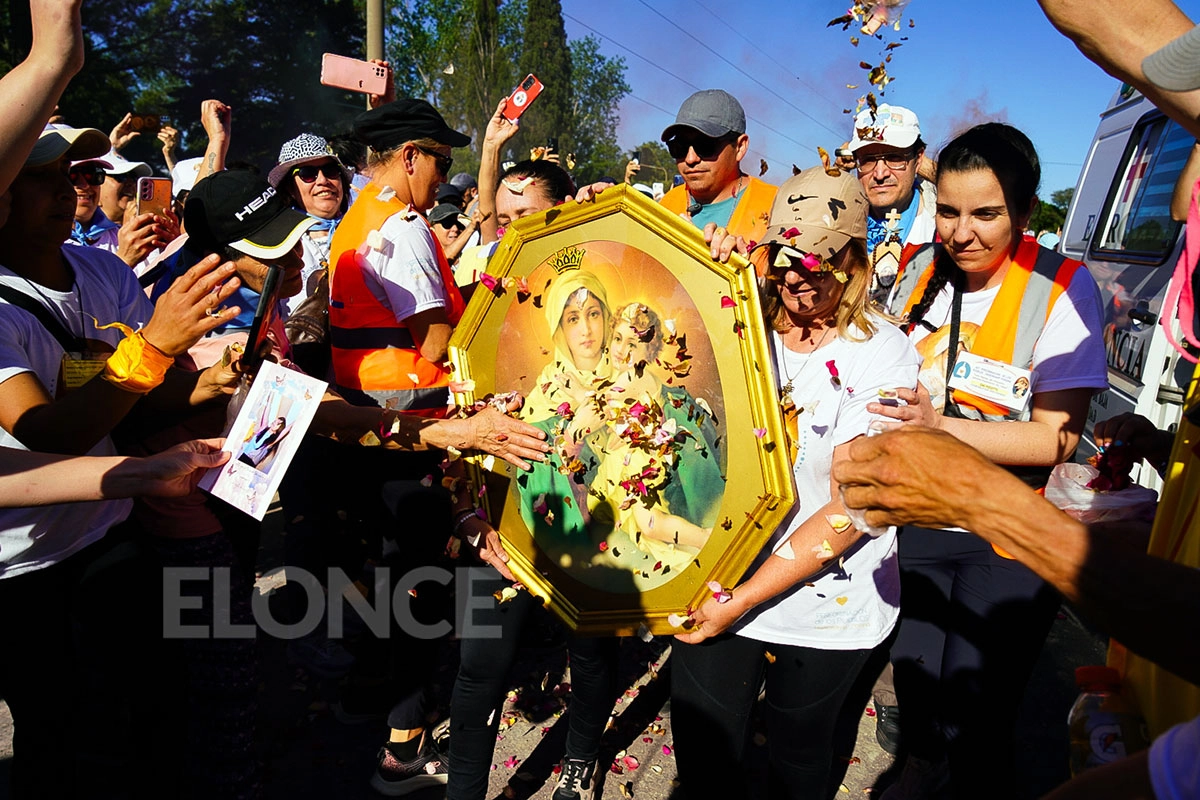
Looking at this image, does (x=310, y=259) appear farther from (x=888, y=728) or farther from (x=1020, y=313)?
(x=888, y=728)

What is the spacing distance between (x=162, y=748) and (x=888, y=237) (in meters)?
3.98

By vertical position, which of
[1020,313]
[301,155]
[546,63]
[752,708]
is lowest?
[752,708]

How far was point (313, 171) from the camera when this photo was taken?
17.5 ft

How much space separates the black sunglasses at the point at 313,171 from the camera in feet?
17.4

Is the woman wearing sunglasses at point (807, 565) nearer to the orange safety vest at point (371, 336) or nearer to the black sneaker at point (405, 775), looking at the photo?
the black sneaker at point (405, 775)

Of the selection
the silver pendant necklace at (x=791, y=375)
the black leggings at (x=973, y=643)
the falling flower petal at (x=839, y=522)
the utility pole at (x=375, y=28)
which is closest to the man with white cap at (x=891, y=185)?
the black leggings at (x=973, y=643)

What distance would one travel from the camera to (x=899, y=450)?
4.88 ft

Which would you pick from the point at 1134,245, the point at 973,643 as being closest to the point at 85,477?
the point at 973,643

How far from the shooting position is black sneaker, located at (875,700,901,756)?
11.9 ft

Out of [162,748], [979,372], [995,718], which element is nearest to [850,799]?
[995,718]

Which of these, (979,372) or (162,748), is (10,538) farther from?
(979,372)

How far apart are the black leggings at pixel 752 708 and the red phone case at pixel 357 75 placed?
457 cm

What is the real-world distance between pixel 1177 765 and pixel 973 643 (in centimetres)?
186

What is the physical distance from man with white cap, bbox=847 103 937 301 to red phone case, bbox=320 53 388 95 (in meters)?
3.26
